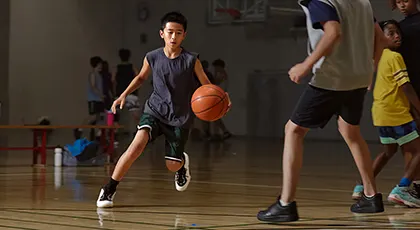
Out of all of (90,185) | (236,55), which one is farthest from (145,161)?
(236,55)

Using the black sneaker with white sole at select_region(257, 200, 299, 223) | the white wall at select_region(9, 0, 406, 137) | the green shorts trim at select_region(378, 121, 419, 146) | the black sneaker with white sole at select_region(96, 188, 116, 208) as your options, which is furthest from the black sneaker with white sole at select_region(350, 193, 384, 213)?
the white wall at select_region(9, 0, 406, 137)

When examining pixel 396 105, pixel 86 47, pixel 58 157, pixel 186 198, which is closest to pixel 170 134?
pixel 186 198

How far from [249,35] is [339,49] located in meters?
17.8

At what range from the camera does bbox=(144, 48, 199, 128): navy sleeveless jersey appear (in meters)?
5.94

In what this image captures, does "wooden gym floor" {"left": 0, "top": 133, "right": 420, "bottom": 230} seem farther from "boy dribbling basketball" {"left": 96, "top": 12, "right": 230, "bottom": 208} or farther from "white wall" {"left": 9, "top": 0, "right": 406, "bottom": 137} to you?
"white wall" {"left": 9, "top": 0, "right": 406, "bottom": 137}

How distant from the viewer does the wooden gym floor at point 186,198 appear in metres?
4.76

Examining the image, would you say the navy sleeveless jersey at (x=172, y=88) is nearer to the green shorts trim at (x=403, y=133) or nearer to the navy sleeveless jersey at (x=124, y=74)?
the green shorts trim at (x=403, y=133)

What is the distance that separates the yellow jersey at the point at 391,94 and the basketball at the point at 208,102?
1168mm

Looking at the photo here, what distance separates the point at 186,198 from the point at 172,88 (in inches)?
34.8

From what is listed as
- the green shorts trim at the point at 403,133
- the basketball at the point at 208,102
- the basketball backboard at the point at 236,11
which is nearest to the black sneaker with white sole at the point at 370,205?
the green shorts trim at the point at 403,133

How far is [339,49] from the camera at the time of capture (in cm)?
477

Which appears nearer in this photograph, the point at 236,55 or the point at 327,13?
the point at 327,13

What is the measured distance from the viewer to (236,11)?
22375mm

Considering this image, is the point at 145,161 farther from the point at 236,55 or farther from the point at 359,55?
the point at 236,55
